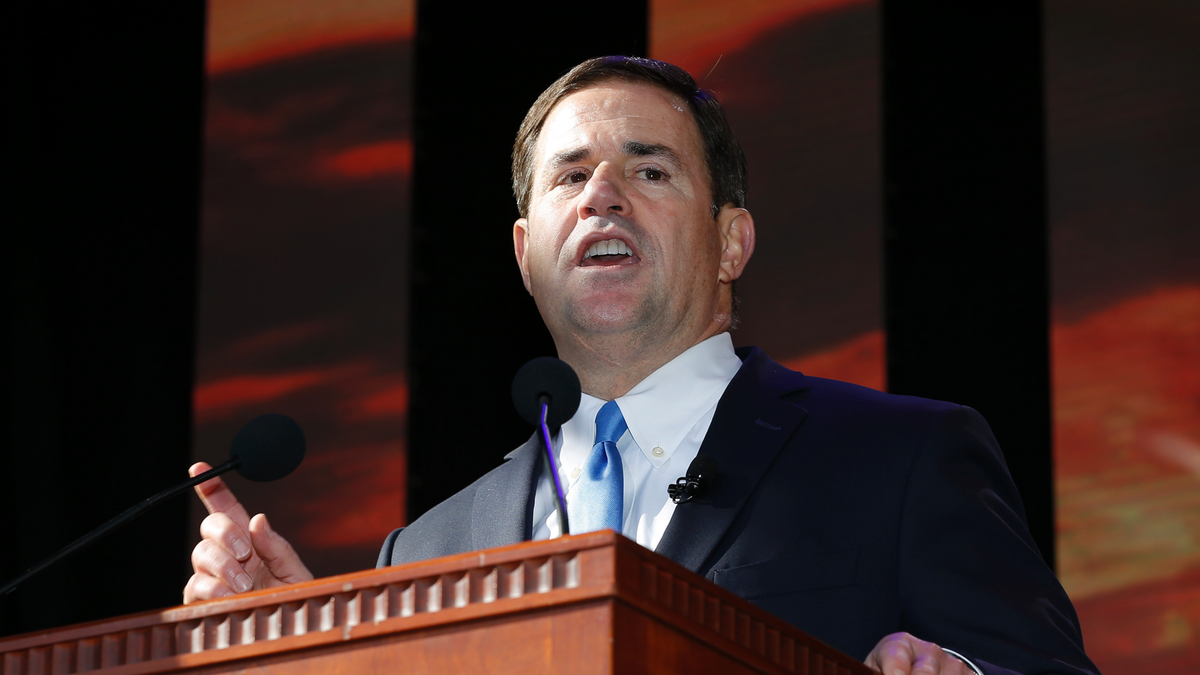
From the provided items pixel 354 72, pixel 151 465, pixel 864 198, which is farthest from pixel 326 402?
pixel 864 198

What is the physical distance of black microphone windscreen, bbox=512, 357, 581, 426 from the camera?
1.45 m

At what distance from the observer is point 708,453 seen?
69.4 inches

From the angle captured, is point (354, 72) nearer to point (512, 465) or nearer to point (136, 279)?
point (136, 279)

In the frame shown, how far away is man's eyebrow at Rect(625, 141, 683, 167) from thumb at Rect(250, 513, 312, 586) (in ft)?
2.89

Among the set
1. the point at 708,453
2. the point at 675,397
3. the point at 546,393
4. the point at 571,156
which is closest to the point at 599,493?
the point at 708,453

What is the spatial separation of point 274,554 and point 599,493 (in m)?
0.44

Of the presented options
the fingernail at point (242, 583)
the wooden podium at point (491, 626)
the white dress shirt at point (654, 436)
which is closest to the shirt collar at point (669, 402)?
the white dress shirt at point (654, 436)

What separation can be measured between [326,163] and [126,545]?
4.04 ft

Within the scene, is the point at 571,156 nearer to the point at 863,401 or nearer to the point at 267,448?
the point at 863,401

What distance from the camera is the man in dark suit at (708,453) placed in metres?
1.57

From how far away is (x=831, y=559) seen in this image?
1647mm

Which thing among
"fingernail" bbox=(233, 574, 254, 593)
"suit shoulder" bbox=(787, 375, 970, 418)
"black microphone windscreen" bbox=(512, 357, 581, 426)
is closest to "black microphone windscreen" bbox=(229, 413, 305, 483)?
"fingernail" bbox=(233, 574, 254, 593)

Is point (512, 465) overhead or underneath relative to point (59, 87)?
underneath

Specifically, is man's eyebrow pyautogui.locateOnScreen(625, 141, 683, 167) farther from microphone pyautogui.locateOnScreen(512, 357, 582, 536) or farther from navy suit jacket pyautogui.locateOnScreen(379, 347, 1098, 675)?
microphone pyautogui.locateOnScreen(512, 357, 582, 536)
